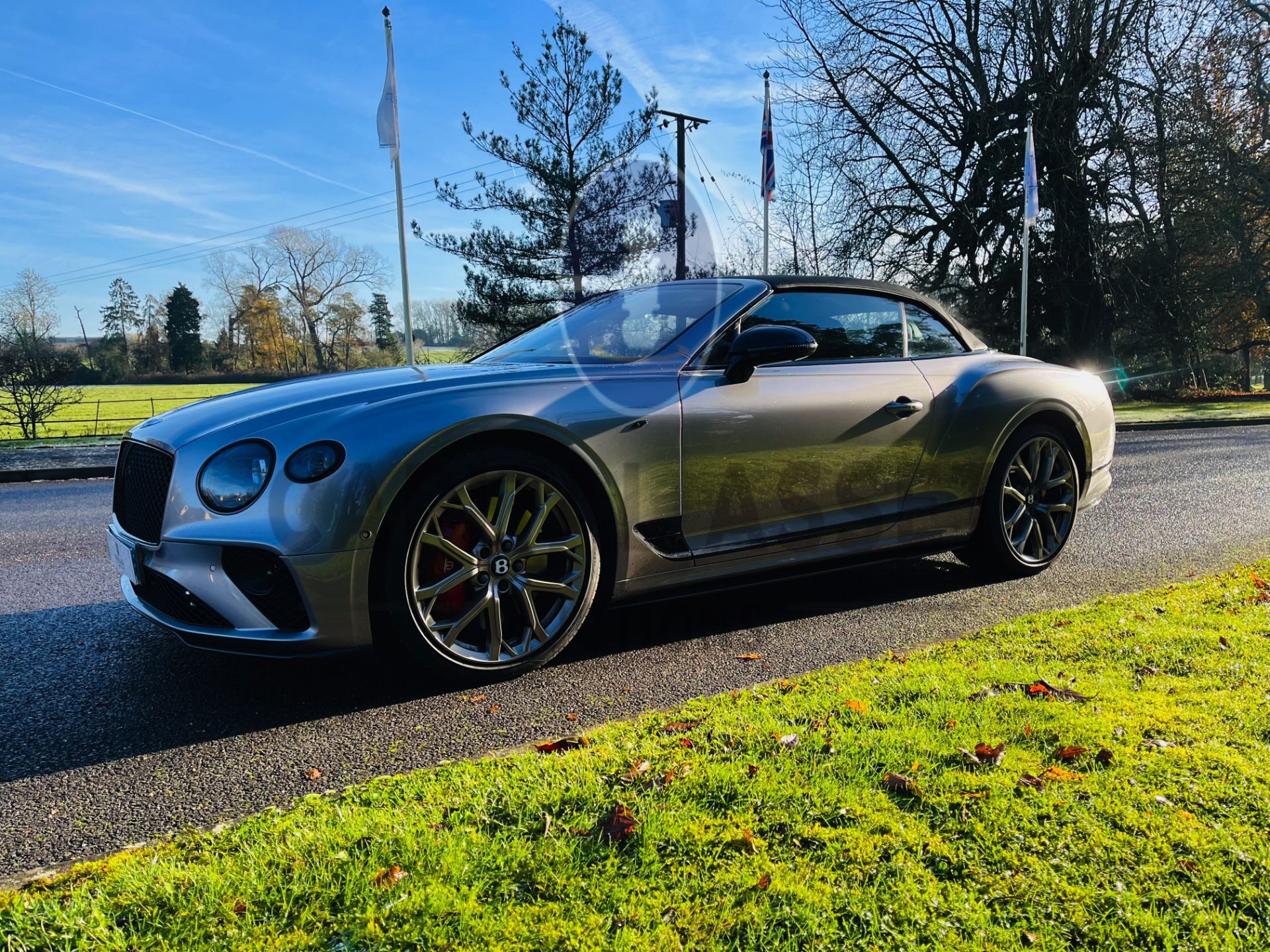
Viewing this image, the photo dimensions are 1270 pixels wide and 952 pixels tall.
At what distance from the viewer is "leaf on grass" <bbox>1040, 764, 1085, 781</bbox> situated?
2168 millimetres

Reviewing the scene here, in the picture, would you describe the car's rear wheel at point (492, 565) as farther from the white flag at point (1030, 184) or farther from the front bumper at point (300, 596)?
the white flag at point (1030, 184)

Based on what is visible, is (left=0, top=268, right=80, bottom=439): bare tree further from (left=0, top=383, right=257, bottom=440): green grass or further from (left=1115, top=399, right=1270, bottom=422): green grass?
(left=1115, top=399, right=1270, bottom=422): green grass

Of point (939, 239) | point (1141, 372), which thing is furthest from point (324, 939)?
point (1141, 372)

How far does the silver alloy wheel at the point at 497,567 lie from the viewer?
120 inches

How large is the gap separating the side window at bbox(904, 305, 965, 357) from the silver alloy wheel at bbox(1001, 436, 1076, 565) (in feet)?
2.19

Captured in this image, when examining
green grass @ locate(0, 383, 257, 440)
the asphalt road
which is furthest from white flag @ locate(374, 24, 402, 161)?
the asphalt road

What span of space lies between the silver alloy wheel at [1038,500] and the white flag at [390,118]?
13861mm

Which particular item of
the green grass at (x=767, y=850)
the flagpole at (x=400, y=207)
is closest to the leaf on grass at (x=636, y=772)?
the green grass at (x=767, y=850)

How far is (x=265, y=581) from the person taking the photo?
9.25 feet

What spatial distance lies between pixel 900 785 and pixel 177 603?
238cm

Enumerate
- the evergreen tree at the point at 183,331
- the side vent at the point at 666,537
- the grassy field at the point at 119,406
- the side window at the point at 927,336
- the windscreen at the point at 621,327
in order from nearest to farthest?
1. the side vent at the point at 666,537
2. the windscreen at the point at 621,327
3. the side window at the point at 927,336
4. the grassy field at the point at 119,406
5. the evergreen tree at the point at 183,331

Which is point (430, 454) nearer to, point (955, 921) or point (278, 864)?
point (278, 864)

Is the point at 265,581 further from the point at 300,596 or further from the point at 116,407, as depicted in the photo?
the point at 116,407

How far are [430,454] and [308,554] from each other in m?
0.52
